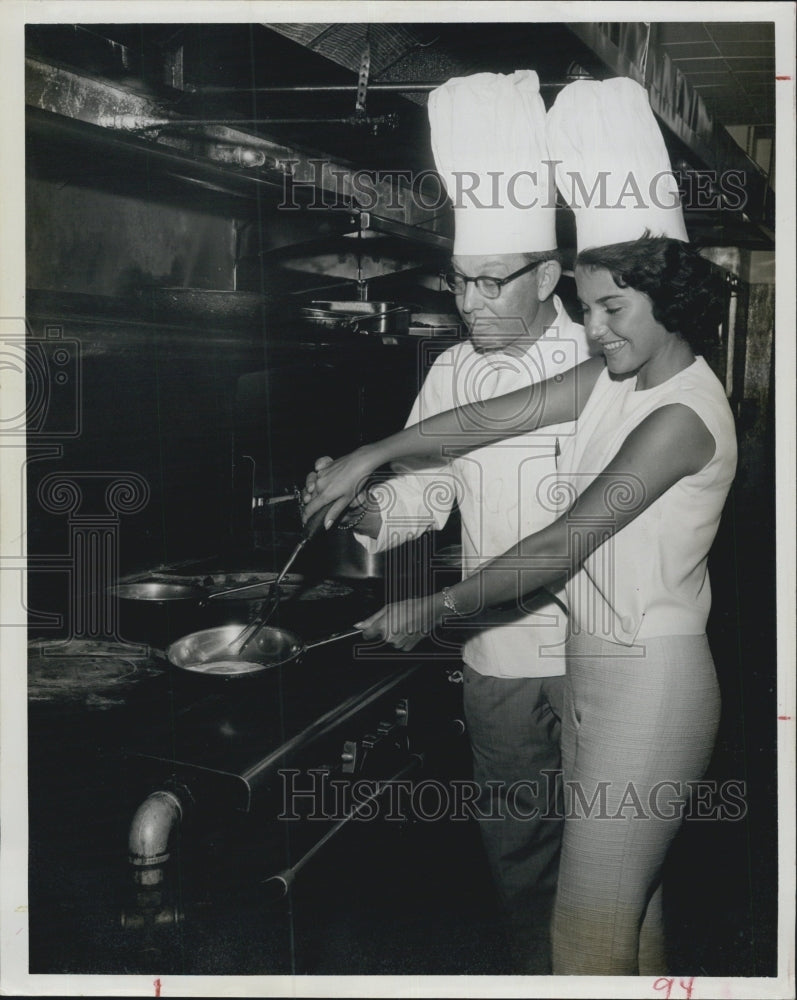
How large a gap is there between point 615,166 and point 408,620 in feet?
2.81

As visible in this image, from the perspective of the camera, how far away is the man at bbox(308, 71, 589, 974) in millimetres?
1524

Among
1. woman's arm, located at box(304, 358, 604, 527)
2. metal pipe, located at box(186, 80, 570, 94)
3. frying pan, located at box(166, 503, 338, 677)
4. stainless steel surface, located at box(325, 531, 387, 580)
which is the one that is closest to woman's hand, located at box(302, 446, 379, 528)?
woman's arm, located at box(304, 358, 604, 527)

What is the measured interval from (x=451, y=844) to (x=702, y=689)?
2.23 feet

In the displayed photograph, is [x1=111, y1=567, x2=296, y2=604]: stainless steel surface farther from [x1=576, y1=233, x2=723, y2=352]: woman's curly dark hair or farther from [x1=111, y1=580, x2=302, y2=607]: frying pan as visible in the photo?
[x1=576, y1=233, x2=723, y2=352]: woman's curly dark hair

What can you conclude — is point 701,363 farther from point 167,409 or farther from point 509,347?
point 167,409

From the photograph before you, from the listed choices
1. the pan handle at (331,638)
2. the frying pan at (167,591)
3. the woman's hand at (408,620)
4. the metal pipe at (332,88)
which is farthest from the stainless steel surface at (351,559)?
the metal pipe at (332,88)

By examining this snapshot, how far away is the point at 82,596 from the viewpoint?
151 cm

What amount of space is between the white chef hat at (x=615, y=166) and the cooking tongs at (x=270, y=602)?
683mm

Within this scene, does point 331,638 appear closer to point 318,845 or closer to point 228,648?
point 228,648

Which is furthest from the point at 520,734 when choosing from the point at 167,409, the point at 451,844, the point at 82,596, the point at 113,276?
the point at 113,276

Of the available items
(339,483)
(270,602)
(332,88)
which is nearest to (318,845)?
(270,602)

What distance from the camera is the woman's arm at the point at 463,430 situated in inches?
58.0

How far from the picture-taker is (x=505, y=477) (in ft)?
5.38

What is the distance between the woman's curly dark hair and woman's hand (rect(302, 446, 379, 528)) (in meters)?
0.54
